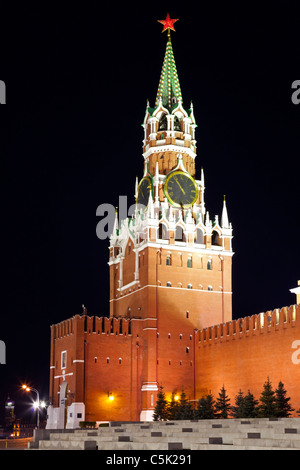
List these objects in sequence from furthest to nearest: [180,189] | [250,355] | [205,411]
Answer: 1. [180,189]
2. [250,355]
3. [205,411]

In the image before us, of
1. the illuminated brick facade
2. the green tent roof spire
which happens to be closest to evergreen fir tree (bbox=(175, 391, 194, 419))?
the illuminated brick facade

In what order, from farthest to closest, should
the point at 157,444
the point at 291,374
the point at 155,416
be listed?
the point at 155,416 → the point at 291,374 → the point at 157,444

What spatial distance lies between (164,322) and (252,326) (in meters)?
8.92

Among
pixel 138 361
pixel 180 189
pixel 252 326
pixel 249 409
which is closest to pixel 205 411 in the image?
pixel 249 409

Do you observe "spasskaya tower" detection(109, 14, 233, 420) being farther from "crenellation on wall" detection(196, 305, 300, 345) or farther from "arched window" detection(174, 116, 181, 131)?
"crenellation on wall" detection(196, 305, 300, 345)

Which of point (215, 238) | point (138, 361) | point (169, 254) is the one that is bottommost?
point (138, 361)

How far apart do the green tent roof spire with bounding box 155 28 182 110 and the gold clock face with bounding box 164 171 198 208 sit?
302 inches

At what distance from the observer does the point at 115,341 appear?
54.2 m

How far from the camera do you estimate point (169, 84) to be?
216 feet

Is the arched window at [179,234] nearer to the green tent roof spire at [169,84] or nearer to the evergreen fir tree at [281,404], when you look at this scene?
the green tent roof spire at [169,84]

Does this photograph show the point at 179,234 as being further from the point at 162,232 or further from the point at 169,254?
the point at 169,254

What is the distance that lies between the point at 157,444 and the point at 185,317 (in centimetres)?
3553
